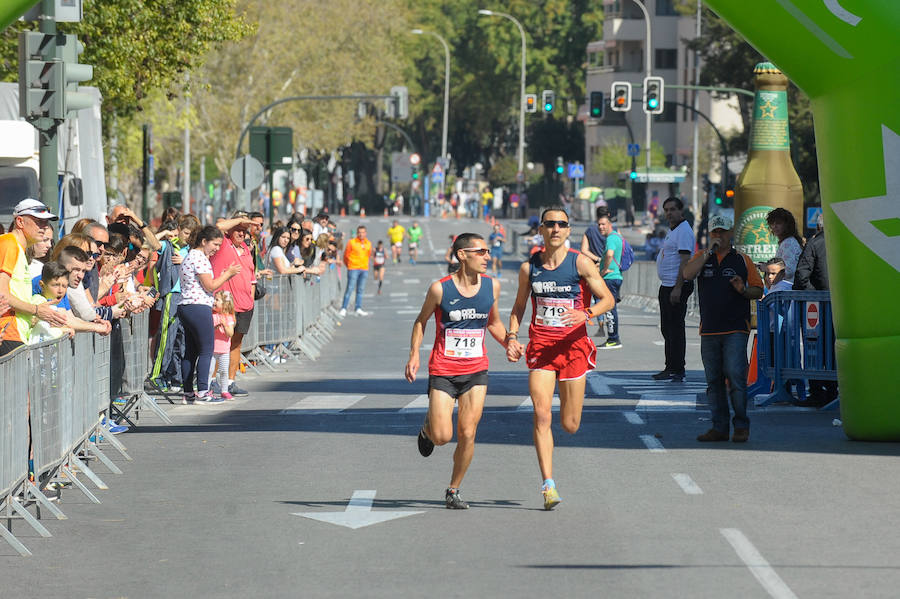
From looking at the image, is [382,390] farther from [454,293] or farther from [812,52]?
[454,293]

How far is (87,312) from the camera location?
1273 cm

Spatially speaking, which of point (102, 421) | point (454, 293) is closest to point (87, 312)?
point (102, 421)

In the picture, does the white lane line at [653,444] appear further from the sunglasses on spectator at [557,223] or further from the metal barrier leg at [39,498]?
the metal barrier leg at [39,498]

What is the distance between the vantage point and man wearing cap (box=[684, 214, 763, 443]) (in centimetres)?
1380

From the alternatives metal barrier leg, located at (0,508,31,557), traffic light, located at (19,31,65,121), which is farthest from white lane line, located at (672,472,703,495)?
traffic light, located at (19,31,65,121)

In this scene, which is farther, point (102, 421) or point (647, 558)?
point (102, 421)

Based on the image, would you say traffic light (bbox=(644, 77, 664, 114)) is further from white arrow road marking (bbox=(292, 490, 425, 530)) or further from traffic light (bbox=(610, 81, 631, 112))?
white arrow road marking (bbox=(292, 490, 425, 530))

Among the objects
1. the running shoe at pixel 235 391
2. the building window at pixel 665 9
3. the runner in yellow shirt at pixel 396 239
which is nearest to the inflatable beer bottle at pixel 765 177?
the running shoe at pixel 235 391

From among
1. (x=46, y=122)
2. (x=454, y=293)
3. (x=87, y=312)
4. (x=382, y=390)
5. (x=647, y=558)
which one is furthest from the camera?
(x=382, y=390)

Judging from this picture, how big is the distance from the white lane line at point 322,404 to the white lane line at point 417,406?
600 millimetres

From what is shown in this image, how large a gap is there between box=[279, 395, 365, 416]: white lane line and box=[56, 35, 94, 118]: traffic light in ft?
12.5

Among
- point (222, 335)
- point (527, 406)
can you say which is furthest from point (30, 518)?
point (222, 335)

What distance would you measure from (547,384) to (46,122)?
8.76 meters

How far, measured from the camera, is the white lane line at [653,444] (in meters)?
13.4
